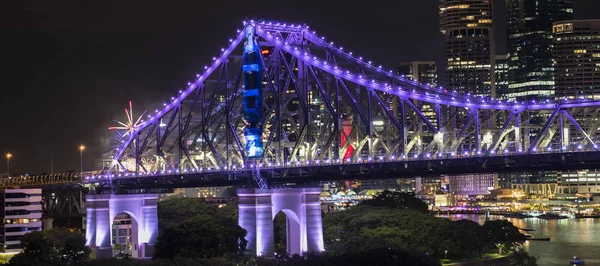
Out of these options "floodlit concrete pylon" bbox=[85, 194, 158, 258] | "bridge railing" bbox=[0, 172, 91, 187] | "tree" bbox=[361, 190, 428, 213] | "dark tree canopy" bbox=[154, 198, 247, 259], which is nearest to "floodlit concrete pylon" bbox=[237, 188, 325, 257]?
"dark tree canopy" bbox=[154, 198, 247, 259]

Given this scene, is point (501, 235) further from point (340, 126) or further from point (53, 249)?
point (53, 249)

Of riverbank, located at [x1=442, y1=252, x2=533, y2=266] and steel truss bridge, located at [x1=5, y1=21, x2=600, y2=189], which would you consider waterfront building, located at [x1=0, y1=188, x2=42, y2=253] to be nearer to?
steel truss bridge, located at [x1=5, y1=21, x2=600, y2=189]

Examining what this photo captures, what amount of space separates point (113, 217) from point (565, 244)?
51.3 meters

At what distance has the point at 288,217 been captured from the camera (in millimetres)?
77875

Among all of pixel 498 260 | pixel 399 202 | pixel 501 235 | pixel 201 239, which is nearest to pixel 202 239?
pixel 201 239

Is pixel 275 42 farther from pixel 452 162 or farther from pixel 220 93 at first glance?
pixel 452 162

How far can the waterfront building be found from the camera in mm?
100938

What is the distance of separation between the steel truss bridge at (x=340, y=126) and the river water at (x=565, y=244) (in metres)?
19.6

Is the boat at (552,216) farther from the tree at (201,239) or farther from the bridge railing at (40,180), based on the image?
the tree at (201,239)

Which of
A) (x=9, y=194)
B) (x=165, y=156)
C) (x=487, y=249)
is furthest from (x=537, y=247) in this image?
(x=9, y=194)

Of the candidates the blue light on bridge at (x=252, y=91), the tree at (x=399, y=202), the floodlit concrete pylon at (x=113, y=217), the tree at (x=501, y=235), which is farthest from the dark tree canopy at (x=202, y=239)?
the tree at (x=399, y=202)

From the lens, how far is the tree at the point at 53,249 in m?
78.1

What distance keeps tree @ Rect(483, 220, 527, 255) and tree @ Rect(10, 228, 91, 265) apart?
113 feet

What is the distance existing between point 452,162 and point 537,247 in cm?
4672
